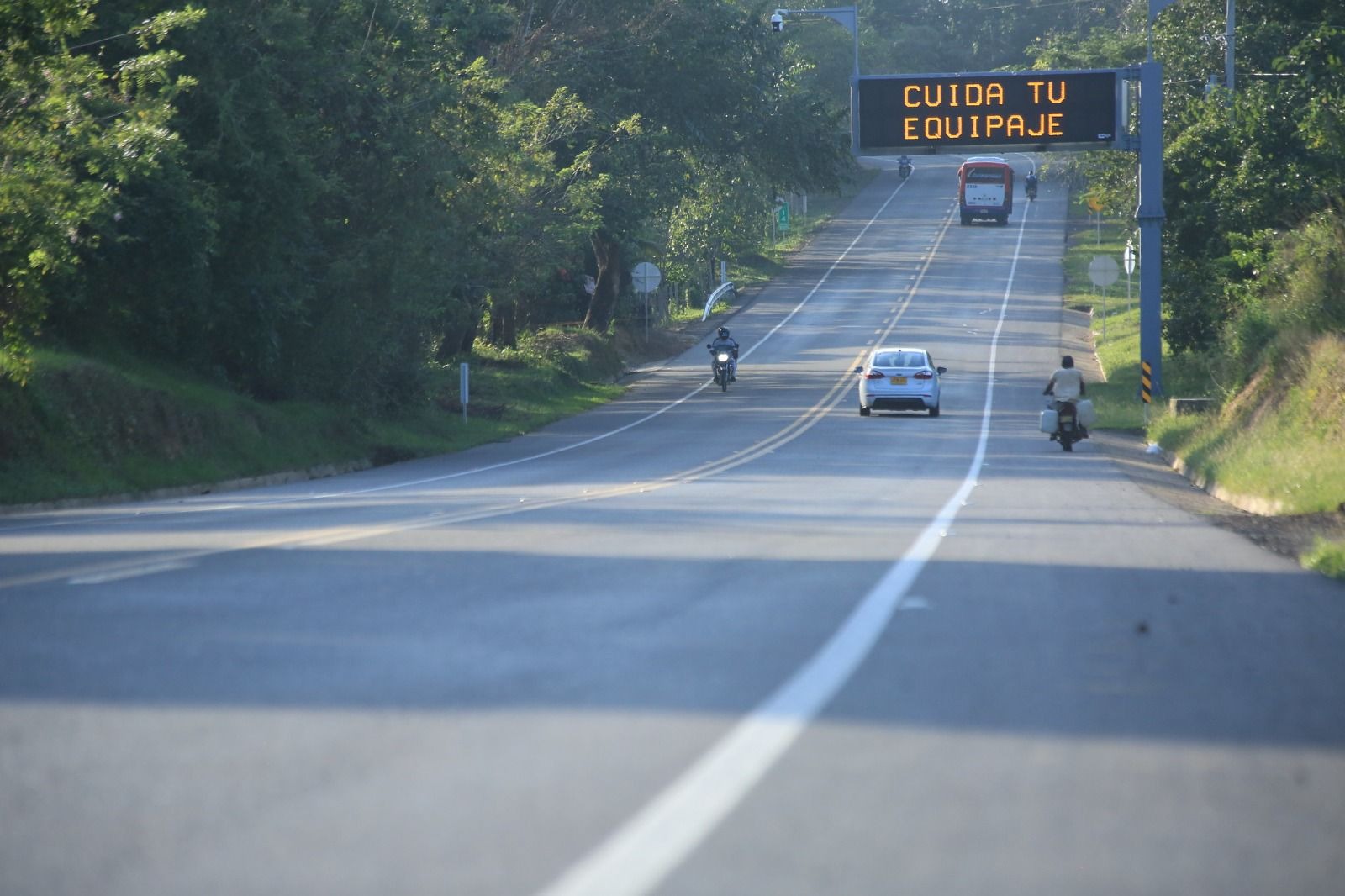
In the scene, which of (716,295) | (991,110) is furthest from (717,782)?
(716,295)

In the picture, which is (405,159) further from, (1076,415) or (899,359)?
(899,359)

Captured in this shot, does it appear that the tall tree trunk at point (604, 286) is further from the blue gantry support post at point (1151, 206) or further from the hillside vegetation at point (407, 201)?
the blue gantry support post at point (1151, 206)

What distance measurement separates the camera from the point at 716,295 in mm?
71562

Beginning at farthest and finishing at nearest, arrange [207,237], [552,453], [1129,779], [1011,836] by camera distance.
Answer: [552,453]
[207,237]
[1129,779]
[1011,836]

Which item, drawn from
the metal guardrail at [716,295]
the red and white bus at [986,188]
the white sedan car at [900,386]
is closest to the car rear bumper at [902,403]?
the white sedan car at [900,386]

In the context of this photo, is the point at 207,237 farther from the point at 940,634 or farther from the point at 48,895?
the point at 48,895

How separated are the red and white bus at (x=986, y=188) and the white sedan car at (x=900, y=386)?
58543 millimetres

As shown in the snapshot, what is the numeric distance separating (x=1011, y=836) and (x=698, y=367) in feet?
165

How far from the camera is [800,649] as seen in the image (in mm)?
7945

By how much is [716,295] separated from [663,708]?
2576 inches

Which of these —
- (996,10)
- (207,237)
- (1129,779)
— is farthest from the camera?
(996,10)

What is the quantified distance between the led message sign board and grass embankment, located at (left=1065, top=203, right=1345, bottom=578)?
19.4 ft

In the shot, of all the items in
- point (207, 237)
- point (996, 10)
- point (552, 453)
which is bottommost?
point (552, 453)

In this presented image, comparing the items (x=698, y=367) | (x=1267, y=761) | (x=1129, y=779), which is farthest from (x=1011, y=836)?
(x=698, y=367)
